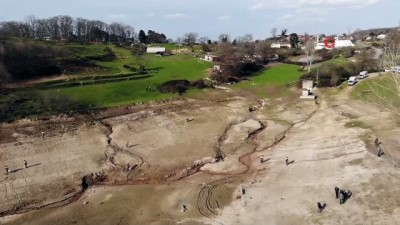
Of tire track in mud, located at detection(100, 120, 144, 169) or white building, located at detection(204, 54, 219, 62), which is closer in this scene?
tire track in mud, located at detection(100, 120, 144, 169)

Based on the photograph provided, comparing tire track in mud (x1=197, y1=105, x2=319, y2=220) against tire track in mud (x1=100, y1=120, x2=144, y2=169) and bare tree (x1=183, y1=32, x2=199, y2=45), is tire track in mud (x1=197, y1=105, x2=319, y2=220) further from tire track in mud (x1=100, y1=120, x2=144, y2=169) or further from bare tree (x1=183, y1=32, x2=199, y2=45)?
bare tree (x1=183, y1=32, x2=199, y2=45)

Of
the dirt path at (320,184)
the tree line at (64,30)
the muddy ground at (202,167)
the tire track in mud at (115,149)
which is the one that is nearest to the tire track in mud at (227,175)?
the muddy ground at (202,167)

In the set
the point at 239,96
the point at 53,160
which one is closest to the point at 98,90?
the point at 239,96

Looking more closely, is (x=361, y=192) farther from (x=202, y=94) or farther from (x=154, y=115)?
(x=202, y=94)

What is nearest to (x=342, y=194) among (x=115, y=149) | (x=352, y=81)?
(x=115, y=149)

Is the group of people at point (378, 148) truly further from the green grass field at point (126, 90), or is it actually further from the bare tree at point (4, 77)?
the bare tree at point (4, 77)

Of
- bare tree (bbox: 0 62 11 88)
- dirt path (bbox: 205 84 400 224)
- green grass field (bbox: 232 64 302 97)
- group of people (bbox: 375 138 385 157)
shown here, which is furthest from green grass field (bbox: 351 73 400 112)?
bare tree (bbox: 0 62 11 88)

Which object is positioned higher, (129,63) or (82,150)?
(129,63)
